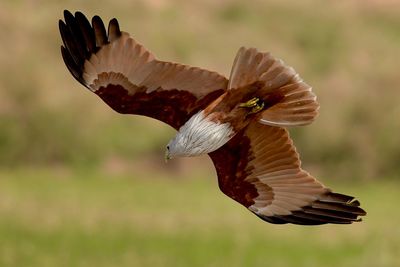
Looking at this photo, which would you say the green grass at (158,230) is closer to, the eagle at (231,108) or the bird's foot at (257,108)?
the eagle at (231,108)

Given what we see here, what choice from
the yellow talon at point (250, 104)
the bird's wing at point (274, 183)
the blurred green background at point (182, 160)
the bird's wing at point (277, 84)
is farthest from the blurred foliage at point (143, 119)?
the yellow talon at point (250, 104)

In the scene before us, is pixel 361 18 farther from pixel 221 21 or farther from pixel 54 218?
pixel 54 218

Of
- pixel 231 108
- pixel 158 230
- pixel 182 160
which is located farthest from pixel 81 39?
pixel 182 160

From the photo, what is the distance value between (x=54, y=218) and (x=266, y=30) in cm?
917

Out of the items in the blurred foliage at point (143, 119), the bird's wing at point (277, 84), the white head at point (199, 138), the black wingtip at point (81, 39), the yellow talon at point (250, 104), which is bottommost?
the white head at point (199, 138)

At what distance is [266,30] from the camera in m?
27.6

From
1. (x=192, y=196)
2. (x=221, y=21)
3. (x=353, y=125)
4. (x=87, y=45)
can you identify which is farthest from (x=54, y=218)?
(x=87, y=45)

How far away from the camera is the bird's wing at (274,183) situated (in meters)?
3.57

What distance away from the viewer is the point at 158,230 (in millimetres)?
19469

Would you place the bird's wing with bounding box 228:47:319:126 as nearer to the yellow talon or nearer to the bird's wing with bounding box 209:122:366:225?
the yellow talon

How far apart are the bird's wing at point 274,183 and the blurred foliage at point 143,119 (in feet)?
63.1

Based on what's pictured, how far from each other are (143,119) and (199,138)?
883 inches

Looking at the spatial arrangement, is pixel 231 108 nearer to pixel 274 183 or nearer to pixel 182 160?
pixel 274 183

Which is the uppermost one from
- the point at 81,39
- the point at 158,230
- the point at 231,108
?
the point at 158,230
